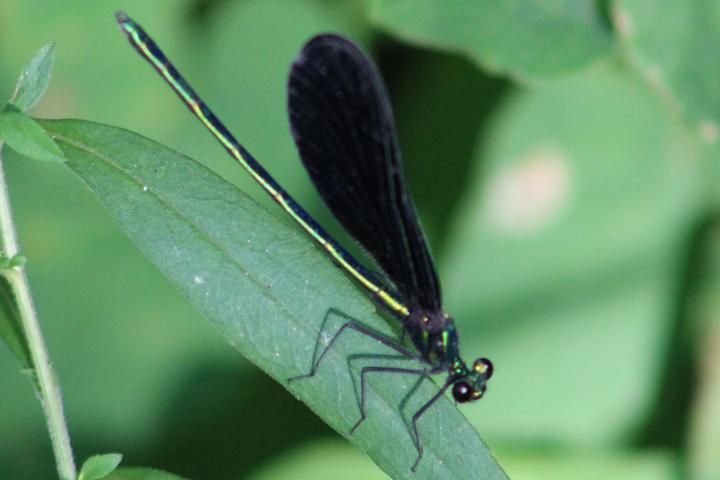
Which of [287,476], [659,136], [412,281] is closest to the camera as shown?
[412,281]

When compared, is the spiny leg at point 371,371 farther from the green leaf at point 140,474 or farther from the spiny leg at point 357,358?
the green leaf at point 140,474

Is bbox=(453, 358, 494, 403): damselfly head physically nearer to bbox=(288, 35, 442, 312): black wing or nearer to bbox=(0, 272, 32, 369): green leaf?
bbox=(288, 35, 442, 312): black wing

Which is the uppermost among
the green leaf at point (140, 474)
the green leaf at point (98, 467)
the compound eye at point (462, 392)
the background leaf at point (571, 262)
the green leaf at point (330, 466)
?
the background leaf at point (571, 262)

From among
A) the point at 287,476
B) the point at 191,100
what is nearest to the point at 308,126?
the point at 191,100

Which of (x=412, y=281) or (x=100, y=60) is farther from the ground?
(x=100, y=60)

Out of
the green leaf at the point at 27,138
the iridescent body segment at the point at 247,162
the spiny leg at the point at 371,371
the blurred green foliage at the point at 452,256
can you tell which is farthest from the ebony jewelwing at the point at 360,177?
the blurred green foliage at the point at 452,256

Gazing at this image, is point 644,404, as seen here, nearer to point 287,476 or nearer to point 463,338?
point 463,338

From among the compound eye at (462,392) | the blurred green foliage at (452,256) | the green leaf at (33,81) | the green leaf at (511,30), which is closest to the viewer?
the green leaf at (33,81)

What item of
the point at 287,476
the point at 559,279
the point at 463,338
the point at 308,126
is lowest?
the point at 287,476
